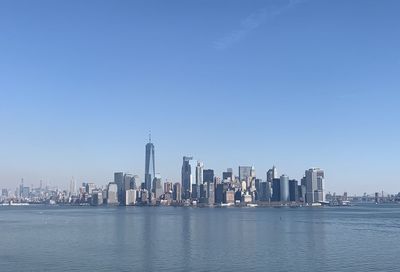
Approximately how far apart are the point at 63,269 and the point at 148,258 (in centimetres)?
1227

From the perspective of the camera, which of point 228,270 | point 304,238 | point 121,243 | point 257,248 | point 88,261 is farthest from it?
point 304,238

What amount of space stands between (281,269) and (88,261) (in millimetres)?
24342

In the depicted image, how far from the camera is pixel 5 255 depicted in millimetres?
68625

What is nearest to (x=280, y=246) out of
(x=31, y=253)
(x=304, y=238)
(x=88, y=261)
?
(x=304, y=238)

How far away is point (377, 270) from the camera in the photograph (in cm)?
5762

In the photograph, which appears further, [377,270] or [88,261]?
[88,261]

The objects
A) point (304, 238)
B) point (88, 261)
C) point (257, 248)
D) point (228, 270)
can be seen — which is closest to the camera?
point (228, 270)

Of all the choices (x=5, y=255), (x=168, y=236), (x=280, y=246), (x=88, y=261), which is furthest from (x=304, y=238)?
(x=5, y=255)

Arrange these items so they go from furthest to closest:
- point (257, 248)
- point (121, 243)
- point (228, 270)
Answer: point (121, 243) < point (257, 248) < point (228, 270)

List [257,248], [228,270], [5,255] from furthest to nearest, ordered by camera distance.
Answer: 1. [257,248]
2. [5,255]
3. [228,270]

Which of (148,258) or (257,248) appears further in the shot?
(257,248)

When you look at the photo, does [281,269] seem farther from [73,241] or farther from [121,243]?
[73,241]

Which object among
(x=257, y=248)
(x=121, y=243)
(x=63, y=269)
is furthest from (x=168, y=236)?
(x=63, y=269)

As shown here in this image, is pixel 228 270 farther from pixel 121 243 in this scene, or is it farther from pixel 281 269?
pixel 121 243
